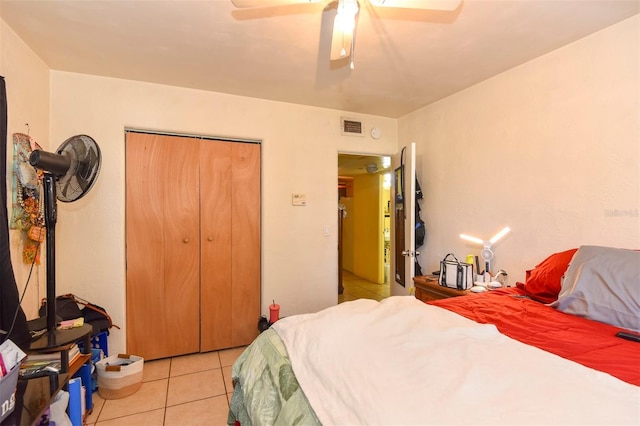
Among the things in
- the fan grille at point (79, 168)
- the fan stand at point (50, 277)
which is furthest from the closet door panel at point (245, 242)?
the fan stand at point (50, 277)

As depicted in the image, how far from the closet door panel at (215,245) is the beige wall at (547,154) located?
6.81ft

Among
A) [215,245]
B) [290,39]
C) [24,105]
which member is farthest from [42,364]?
[290,39]

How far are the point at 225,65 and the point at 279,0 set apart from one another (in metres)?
1.07

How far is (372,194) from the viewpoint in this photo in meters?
5.67

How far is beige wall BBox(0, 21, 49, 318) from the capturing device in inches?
73.1

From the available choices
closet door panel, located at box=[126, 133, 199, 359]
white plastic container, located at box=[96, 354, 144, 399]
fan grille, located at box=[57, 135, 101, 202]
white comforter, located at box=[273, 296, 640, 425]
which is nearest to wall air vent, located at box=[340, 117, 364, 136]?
closet door panel, located at box=[126, 133, 199, 359]

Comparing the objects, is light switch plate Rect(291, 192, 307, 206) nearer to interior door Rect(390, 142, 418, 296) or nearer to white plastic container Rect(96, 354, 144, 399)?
interior door Rect(390, 142, 418, 296)

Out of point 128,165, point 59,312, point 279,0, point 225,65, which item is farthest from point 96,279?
point 279,0

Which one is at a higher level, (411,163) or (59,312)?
(411,163)

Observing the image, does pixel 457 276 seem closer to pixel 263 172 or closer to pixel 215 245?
pixel 263 172

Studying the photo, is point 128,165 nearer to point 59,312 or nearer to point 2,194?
point 2,194

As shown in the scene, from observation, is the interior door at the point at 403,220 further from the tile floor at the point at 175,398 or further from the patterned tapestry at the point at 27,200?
the patterned tapestry at the point at 27,200

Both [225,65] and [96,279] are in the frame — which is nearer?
[225,65]

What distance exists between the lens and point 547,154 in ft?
7.00
